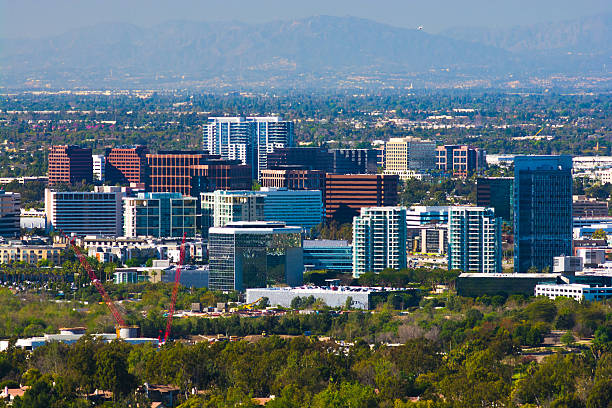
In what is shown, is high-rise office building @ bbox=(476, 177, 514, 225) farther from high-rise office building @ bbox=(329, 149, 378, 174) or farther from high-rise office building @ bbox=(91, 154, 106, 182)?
high-rise office building @ bbox=(91, 154, 106, 182)

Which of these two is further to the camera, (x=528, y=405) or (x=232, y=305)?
(x=232, y=305)

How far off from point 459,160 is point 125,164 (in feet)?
93.0

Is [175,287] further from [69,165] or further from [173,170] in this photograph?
[69,165]

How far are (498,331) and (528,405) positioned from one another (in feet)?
49.2

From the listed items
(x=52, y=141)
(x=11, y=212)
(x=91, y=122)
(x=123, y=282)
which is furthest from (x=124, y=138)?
(x=123, y=282)

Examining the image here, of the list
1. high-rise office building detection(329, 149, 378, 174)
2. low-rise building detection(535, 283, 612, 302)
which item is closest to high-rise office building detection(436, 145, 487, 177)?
high-rise office building detection(329, 149, 378, 174)

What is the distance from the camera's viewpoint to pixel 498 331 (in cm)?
6022

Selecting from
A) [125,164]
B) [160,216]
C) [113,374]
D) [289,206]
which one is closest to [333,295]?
[113,374]

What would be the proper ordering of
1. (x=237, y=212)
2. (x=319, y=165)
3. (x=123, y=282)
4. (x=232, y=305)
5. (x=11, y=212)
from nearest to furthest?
(x=232, y=305) → (x=123, y=282) → (x=237, y=212) → (x=11, y=212) → (x=319, y=165)

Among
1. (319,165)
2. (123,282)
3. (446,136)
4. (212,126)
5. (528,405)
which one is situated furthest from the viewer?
(446,136)

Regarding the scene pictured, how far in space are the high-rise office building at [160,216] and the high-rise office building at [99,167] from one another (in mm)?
Result: 31367

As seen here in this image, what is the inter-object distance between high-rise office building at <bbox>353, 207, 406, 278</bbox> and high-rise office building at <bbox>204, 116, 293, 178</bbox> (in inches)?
2261

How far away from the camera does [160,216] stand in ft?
315

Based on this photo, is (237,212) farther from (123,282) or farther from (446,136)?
(446,136)
